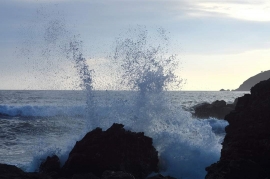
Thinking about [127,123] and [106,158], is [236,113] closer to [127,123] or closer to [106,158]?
[106,158]

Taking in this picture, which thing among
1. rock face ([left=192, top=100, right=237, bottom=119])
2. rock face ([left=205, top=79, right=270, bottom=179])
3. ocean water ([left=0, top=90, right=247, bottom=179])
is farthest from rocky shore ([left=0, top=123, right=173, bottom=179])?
rock face ([left=192, top=100, right=237, bottom=119])

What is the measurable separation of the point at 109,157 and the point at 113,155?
133 millimetres

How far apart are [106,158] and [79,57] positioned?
6775 mm

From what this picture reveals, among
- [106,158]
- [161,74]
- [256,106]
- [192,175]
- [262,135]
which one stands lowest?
[192,175]

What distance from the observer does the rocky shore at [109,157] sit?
10250 millimetres

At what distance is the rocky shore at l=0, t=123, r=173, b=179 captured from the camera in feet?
33.6

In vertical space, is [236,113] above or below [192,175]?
above

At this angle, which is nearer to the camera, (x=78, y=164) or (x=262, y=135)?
(x=262, y=135)

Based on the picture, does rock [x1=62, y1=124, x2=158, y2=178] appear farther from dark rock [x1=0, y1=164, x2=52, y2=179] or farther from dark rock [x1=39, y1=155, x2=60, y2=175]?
dark rock [x1=0, y1=164, x2=52, y2=179]

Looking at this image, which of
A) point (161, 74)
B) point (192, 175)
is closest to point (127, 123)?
point (161, 74)

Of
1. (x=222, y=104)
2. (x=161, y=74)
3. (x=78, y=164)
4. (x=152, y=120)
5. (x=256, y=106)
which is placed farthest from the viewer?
(x=222, y=104)

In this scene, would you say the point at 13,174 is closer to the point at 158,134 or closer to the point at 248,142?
the point at 248,142

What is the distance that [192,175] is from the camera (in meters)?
11.6

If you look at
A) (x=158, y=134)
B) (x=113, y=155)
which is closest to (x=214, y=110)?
(x=158, y=134)
